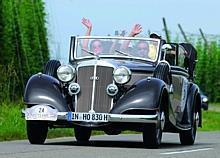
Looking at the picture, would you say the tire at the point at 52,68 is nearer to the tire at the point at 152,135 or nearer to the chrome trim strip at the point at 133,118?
the chrome trim strip at the point at 133,118

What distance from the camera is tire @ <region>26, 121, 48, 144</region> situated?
50.0 feet

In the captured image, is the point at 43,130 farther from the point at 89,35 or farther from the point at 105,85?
the point at 89,35

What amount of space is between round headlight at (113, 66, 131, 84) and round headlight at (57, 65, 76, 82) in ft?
2.37

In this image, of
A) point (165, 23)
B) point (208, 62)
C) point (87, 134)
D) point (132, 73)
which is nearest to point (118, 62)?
point (132, 73)

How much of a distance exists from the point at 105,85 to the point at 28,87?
4.31 ft

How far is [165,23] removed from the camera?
70125mm

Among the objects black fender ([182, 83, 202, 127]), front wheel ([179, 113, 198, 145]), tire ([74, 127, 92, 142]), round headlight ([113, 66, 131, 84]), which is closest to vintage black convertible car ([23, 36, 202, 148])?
round headlight ([113, 66, 131, 84])

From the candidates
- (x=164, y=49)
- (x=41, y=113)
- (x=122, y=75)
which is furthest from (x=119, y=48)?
(x=41, y=113)

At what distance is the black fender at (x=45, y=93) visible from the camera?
1484cm

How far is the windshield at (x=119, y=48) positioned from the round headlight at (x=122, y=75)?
1.31 meters

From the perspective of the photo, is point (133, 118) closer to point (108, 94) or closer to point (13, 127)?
point (108, 94)

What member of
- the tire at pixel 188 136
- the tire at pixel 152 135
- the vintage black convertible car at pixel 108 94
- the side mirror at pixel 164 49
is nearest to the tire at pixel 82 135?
the vintage black convertible car at pixel 108 94

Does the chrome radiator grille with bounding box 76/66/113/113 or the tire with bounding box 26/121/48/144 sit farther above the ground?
the chrome radiator grille with bounding box 76/66/113/113

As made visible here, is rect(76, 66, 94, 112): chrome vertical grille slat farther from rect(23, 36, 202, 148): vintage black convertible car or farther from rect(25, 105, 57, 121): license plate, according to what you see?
rect(25, 105, 57, 121): license plate
